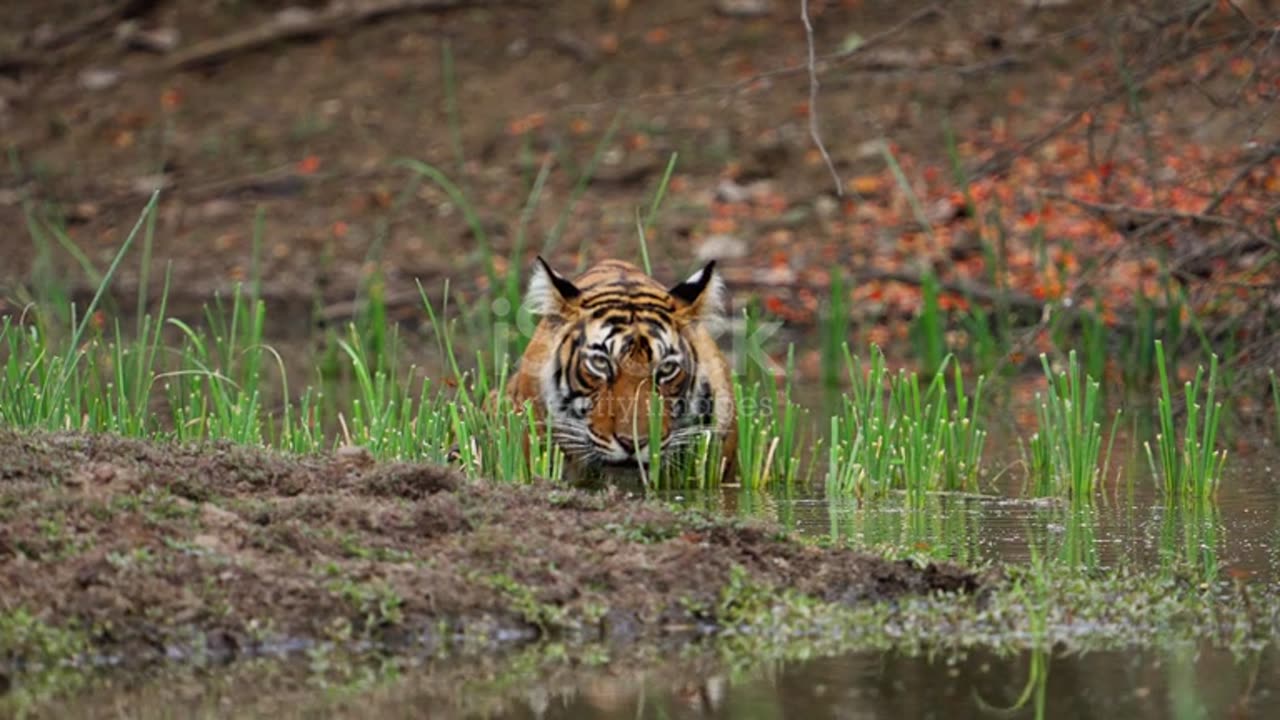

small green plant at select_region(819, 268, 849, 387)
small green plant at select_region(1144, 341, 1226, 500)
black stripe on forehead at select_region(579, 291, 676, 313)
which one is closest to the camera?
small green plant at select_region(1144, 341, 1226, 500)

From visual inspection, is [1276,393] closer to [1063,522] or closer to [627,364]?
[1063,522]

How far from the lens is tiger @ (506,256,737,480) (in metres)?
7.80

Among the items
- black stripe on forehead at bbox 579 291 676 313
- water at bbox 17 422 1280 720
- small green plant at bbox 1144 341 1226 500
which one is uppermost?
black stripe on forehead at bbox 579 291 676 313

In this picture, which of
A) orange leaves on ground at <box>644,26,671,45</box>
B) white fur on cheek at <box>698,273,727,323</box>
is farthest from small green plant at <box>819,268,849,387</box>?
orange leaves on ground at <box>644,26,671,45</box>

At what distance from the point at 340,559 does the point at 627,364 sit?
2474 mm

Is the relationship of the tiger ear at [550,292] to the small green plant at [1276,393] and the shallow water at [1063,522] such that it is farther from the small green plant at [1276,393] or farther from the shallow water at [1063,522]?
the small green plant at [1276,393]

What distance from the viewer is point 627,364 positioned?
7836 millimetres

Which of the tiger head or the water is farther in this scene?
the tiger head

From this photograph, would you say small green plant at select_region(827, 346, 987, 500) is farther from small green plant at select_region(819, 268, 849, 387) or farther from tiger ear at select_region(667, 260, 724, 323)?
small green plant at select_region(819, 268, 849, 387)

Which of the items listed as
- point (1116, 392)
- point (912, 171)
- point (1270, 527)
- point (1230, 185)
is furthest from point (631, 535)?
point (912, 171)

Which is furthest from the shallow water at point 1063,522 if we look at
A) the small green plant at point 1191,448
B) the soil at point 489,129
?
the soil at point 489,129

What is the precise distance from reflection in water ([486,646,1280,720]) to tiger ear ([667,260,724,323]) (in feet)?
10.1

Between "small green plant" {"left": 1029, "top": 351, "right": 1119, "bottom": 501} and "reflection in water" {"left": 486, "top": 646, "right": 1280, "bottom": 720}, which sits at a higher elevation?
"small green plant" {"left": 1029, "top": 351, "right": 1119, "bottom": 501}

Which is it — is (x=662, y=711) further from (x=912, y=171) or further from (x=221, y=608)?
(x=912, y=171)
